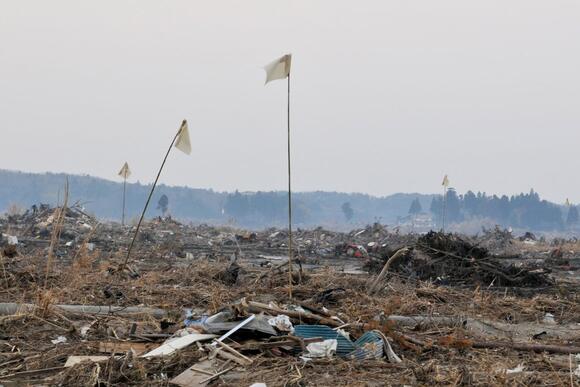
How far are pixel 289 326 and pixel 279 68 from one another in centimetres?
359

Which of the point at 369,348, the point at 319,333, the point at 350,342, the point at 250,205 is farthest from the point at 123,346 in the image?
the point at 250,205

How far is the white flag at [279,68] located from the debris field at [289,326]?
2.41 m

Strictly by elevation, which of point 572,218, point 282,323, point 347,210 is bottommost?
point 282,323

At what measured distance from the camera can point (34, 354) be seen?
5.34m

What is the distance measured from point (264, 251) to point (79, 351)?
15.3 metres

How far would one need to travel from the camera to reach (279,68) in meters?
7.93

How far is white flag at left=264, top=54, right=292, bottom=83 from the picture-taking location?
7879mm

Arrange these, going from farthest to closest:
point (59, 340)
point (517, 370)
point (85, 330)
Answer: point (85, 330) < point (59, 340) < point (517, 370)

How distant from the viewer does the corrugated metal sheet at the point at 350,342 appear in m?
5.22

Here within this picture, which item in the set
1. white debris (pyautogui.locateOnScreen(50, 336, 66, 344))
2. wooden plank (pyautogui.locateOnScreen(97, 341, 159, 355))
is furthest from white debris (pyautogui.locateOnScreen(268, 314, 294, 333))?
white debris (pyautogui.locateOnScreen(50, 336, 66, 344))

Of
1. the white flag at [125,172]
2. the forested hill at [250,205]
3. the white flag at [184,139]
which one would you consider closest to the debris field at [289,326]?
the white flag at [184,139]

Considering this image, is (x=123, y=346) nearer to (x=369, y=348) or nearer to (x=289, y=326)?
(x=289, y=326)

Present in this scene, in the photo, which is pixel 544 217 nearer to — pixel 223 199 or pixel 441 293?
pixel 223 199

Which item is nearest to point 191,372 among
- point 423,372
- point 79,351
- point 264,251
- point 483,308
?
point 79,351
